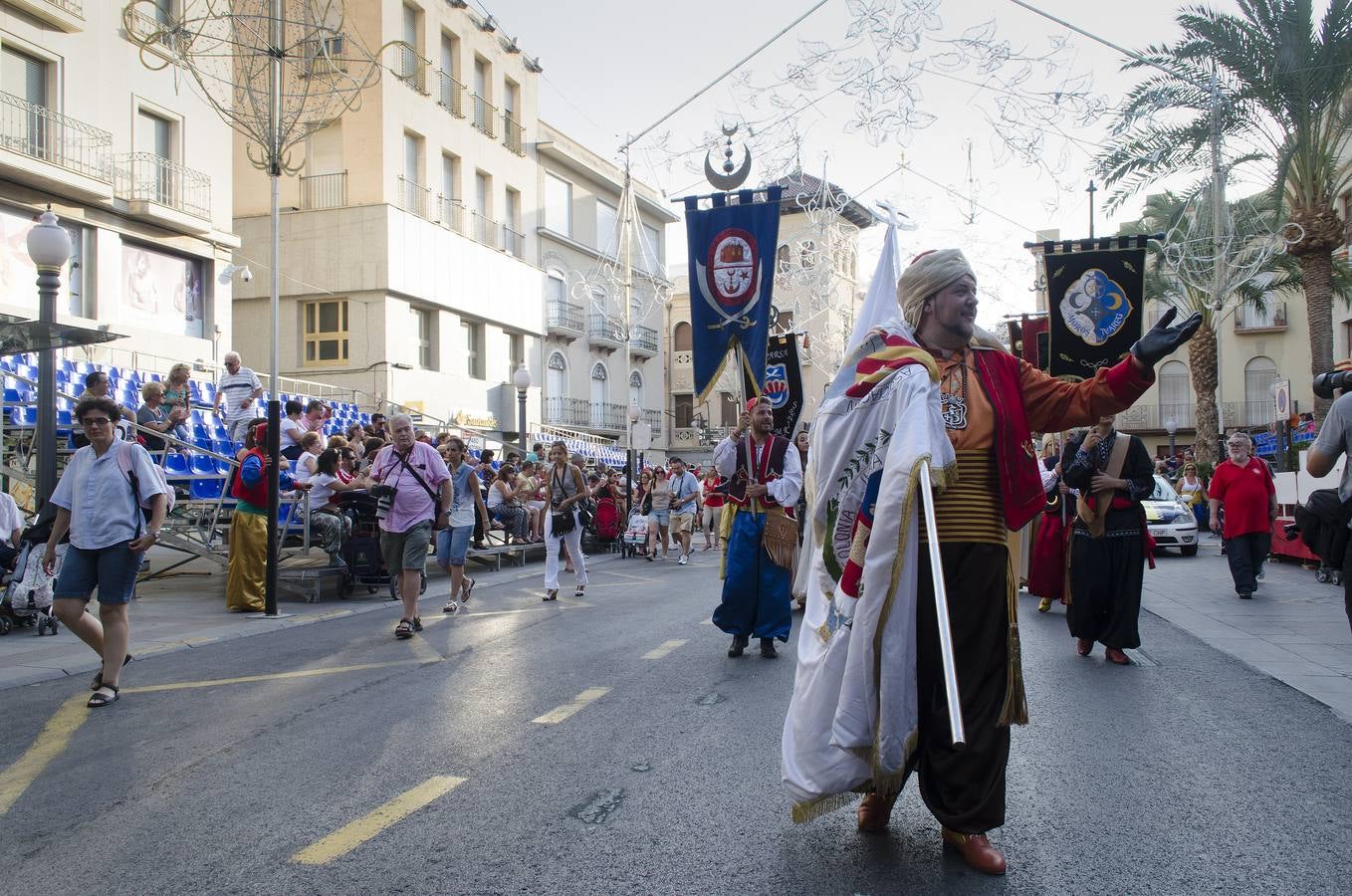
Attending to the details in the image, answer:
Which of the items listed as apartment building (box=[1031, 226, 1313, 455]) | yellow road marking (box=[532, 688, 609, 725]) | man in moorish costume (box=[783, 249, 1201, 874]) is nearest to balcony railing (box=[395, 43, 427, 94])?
yellow road marking (box=[532, 688, 609, 725])

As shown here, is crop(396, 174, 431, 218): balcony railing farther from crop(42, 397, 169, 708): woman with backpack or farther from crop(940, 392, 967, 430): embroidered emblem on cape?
crop(940, 392, 967, 430): embroidered emblem on cape

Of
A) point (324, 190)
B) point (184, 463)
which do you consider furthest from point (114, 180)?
point (184, 463)

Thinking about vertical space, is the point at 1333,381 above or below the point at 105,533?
above

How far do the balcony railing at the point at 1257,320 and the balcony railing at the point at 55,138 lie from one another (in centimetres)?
4299

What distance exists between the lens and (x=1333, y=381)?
5305mm

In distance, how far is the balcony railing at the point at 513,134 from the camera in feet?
118

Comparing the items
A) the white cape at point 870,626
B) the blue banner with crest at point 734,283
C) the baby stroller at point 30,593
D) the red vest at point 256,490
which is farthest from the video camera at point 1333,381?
the red vest at point 256,490

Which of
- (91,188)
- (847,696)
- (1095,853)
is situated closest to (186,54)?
(847,696)

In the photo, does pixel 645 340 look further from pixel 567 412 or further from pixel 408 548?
pixel 408 548

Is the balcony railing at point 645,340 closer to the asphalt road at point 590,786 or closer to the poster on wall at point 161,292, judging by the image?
the poster on wall at point 161,292

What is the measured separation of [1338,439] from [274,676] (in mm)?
6473

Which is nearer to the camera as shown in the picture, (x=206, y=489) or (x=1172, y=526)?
(x=206, y=489)

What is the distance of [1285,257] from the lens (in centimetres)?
2692

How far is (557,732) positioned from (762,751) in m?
1.07
